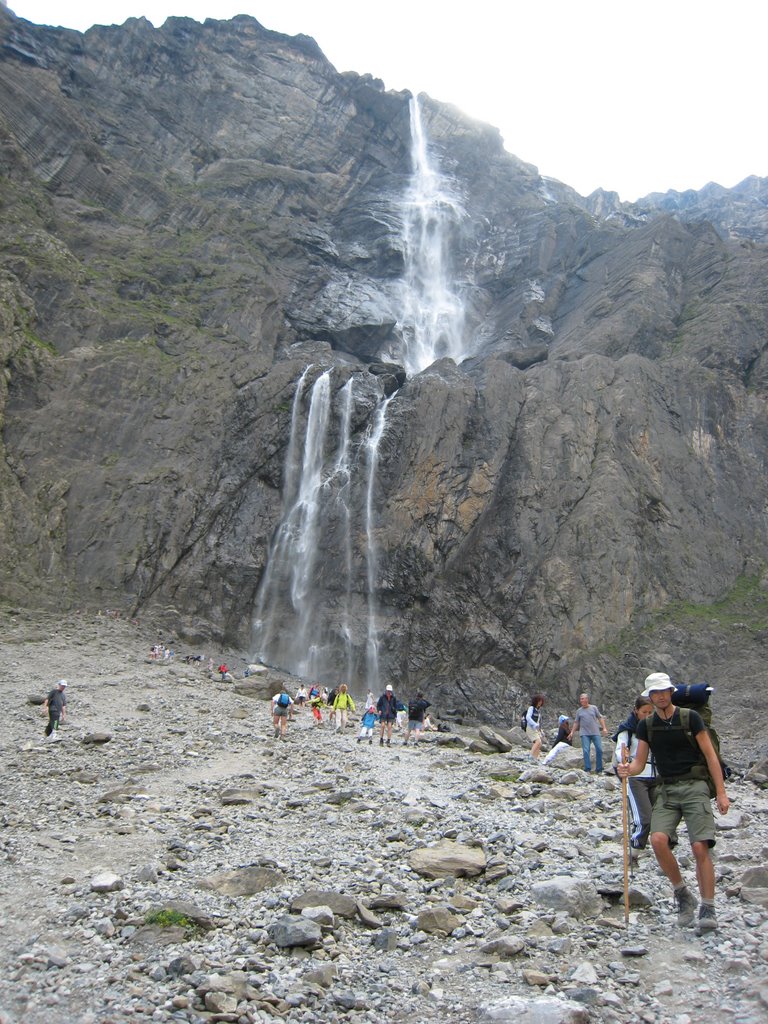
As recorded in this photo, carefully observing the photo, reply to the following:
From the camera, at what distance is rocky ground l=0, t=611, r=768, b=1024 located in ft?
20.0

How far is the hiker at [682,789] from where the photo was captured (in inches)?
283

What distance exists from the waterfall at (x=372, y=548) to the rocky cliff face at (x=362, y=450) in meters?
0.20

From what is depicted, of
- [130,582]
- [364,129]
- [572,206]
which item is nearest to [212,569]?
[130,582]

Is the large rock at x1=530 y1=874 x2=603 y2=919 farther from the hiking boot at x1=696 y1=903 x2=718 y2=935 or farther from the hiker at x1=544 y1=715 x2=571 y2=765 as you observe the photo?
the hiker at x1=544 y1=715 x2=571 y2=765

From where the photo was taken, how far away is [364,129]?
387ft

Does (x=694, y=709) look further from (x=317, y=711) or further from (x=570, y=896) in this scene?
(x=317, y=711)

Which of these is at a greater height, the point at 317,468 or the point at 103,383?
the point at 103,383

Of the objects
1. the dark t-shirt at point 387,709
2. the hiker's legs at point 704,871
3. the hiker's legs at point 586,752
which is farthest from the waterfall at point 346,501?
the hiker's legs at point 704,871

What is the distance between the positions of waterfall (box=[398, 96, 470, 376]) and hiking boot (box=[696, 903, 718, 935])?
78.1 m

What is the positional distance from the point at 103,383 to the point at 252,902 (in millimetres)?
55876

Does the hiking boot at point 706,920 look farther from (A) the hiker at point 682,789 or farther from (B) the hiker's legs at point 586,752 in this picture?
(B) the hiker's legs at point 586,752

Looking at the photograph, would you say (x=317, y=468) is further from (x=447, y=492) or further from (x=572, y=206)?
(x=572, y=206)

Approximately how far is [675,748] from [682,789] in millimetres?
392

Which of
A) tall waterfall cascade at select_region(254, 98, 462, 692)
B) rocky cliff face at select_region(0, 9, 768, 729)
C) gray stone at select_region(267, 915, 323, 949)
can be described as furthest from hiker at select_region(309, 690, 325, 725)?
gray stone at select_region(267, 915, 323, 949)
